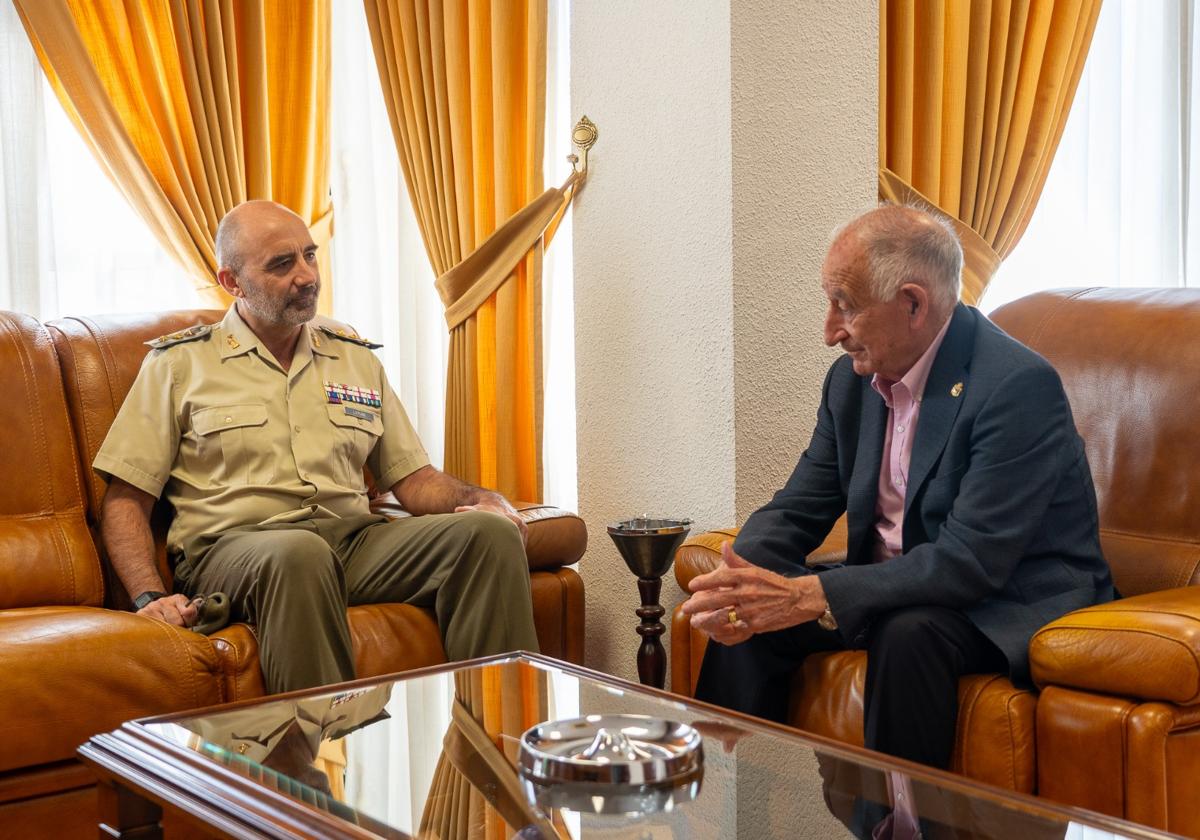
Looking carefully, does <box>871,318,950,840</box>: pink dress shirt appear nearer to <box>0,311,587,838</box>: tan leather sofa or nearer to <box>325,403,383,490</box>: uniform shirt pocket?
<box>0,311,587,838</box>: tan leather sofa

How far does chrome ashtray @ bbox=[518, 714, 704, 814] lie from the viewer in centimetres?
138

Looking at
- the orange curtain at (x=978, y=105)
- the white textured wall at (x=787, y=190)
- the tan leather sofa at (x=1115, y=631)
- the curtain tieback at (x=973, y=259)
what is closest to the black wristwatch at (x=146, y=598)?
the tan leather sofa at (x=1115, y=631)

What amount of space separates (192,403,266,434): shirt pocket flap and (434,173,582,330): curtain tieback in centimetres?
93

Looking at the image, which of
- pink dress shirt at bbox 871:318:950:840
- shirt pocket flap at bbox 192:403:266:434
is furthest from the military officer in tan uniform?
pink dress shirt at bbox 871:318:950:840

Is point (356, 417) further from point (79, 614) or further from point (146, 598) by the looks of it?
point (79, 614)

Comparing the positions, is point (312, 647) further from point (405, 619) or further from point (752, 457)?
point (752, 457)

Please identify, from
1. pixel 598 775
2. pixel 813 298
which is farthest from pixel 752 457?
pixel 598 775

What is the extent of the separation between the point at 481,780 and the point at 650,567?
140 centimetres

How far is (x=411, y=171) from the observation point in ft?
12.0

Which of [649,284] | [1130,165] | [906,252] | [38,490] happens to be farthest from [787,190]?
[1130,165]

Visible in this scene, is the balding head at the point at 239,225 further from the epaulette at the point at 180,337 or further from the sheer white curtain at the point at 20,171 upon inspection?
the sheer white curtain at the point at 20,171

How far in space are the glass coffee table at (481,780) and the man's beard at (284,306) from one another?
1.18 metres

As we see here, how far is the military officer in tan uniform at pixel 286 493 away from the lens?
8.05 feet

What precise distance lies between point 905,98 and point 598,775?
2.83 meters
